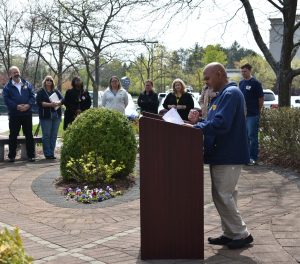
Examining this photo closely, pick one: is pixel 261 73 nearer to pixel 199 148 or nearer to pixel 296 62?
pixel 296 62

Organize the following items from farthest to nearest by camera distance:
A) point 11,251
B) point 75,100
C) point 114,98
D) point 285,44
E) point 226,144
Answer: point 285,44 < point 114,98 < point 75,100 < point 226,144 < point 11,251

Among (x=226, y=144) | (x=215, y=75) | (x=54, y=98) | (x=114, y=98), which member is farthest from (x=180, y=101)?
(x=226, y=144)

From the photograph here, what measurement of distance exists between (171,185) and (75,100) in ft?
21.5

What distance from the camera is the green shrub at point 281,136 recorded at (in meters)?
8.57

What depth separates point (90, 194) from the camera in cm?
653

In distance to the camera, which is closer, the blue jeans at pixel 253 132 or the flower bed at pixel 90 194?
the flower bed at pixel 90 194

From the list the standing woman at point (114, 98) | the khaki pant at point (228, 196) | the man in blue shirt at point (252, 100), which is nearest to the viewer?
the khaki pant at point (228, 196)

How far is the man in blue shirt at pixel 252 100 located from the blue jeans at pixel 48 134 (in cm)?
389

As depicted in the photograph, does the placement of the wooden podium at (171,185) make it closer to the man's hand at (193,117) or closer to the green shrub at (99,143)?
the man's hand at (193,117)

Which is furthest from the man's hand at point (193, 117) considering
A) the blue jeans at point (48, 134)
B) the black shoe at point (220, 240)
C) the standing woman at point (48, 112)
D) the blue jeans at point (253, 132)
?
the blue jeans at point (48, 134)

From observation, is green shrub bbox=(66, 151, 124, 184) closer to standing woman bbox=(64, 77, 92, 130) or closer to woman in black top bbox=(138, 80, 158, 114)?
standing woman bbox=(64, 77, 92, 130)

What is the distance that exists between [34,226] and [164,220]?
176 cm

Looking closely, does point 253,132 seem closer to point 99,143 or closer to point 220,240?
point 99,143

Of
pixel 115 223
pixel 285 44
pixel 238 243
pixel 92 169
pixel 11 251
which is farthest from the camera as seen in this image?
pixel 285 44
